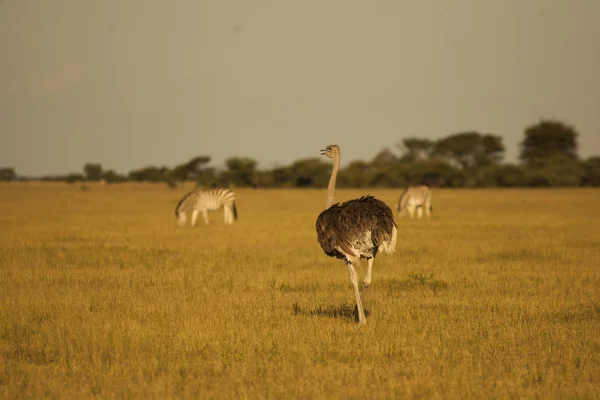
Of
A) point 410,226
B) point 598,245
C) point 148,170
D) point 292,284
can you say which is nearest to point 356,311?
point 292,284

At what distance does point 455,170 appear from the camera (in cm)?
8438

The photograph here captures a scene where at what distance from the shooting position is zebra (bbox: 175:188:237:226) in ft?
92.0

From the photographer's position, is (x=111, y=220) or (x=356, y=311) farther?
(x=111, y=220)

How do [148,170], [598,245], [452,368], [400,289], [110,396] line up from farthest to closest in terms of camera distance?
1. [148,170]
2. [598,245]
3. [400,289]
4. [452,368]
5. [110,396]

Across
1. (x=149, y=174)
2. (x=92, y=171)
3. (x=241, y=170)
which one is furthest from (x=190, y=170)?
(x=92, y=171)

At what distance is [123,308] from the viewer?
10570 mm

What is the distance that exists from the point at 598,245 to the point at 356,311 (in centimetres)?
1202

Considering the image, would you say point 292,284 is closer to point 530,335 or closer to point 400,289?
point 400,289

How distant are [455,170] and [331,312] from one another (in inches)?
3005

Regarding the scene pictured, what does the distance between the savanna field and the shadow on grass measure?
0.05 meters

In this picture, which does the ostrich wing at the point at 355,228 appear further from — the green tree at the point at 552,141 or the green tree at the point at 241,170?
the green tree at the point at 552,141

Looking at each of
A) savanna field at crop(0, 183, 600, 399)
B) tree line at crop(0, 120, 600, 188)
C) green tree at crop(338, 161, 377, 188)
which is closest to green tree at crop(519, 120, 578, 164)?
tree line at crop(0, 120, 600, 188)

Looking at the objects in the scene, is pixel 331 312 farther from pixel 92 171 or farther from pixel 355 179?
pixel 92 171

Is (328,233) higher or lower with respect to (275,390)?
higher
